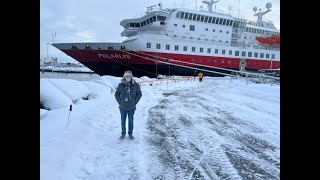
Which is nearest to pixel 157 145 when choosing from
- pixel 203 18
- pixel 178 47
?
pixel 178 47

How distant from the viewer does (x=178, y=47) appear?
30.0 m

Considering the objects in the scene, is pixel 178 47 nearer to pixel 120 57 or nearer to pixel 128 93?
pixel 120 57

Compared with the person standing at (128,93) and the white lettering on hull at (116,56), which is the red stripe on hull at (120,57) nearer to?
the white lettering on hull at (116,56)

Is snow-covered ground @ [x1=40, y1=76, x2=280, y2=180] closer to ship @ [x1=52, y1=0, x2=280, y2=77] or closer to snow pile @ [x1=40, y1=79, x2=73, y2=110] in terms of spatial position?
snow pile @ [x1=40, y1=79, x2=73, y2=110]

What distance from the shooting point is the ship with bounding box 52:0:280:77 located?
28.1 meters

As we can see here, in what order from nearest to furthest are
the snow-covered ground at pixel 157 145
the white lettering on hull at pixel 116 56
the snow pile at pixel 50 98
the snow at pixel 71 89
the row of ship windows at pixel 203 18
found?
the snow-covered ground at pixel 157 145
the snow pile at pixel 50 98
the snow at pixel 71 89
the white lettering on hull at pixel 116 56
the row of ship windows at pixel 203 18

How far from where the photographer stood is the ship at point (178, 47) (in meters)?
28.1

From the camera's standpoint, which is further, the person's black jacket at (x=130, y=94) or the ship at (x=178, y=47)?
the ship at (x=178, y=47)

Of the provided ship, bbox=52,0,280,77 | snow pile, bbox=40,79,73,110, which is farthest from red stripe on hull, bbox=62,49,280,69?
snow pile, bbox=40,79,73,110

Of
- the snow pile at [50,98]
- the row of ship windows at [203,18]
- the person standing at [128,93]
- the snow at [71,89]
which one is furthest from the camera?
the row of ship windows at [203,18]

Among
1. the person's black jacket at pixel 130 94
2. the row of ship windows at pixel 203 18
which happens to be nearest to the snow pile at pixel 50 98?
the person's black jacket at pixel 130 94

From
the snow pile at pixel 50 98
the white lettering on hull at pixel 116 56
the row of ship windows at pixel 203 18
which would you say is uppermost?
the row of ship windows at pixel 203 18

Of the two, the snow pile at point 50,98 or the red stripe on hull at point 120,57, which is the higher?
the red stripe on hull at point 120,57
